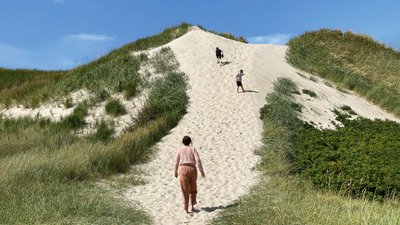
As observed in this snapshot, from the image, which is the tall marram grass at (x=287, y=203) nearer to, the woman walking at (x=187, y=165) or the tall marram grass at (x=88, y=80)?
the woman walking at (x=187, y=165)

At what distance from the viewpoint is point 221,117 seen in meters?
23.5

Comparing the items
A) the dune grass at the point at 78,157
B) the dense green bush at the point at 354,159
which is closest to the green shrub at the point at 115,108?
the dune grass at the point at 78,157

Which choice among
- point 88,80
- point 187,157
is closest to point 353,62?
point 88,80

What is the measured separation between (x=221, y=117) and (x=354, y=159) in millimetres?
8815

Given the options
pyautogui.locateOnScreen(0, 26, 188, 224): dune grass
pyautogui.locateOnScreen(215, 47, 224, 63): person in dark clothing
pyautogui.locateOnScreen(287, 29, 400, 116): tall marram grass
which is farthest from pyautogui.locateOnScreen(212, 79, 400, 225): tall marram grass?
pyautogui.locateOnScreen(287, 29, 400, 116): tall marram grass

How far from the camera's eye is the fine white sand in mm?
13620

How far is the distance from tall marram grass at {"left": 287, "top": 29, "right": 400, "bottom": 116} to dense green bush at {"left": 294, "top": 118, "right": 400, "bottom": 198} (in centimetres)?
1179

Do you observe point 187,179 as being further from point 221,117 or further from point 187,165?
point 221,117

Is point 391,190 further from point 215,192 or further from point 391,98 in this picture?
point 391,98

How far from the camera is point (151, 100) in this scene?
25266mm

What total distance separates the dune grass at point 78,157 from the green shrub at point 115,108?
4.23 feet

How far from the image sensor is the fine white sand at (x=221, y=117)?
13.6 m

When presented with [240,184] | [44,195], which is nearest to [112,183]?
[44,195]

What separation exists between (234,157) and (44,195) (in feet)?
28.7
